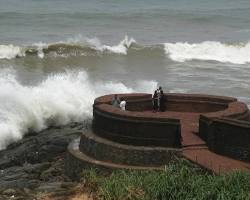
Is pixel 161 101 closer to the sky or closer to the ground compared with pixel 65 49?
closer to the ground

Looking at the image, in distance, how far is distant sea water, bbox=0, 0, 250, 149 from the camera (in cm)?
1816

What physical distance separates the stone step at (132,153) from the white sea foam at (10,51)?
19.5 metres

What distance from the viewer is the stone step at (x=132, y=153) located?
36.1ft

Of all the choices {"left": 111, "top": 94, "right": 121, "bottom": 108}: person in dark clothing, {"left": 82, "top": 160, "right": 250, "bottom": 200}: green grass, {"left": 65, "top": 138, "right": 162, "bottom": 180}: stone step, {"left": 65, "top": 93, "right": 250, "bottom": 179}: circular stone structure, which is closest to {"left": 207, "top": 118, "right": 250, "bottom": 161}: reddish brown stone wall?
{"left": 65, "top": 93, "right": 250, "bottom": 179}: circular stone structure

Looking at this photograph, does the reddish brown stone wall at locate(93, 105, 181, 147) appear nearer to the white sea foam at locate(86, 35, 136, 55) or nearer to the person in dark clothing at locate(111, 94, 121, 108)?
the person in dark clothing at locate(111, 94, 121, 108)

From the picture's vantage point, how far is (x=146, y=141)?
445 inches

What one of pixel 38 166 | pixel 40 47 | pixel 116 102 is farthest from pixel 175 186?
pixel 40 47

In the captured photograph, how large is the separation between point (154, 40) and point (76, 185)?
27467mm

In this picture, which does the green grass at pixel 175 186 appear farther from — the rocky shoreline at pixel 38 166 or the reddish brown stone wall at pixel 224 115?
the reddish brown stone wall at pixel 224 115

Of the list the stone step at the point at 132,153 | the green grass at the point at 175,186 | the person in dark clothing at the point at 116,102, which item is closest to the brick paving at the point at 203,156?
the stone step at the point at 132,153

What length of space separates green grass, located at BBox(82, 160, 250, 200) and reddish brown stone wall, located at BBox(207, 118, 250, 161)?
5.07 ft

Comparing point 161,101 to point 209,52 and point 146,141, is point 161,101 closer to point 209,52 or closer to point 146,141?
point 146,141

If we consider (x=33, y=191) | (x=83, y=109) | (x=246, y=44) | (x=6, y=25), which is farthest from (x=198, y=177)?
(x=6, y=25)

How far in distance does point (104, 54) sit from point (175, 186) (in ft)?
78.0
